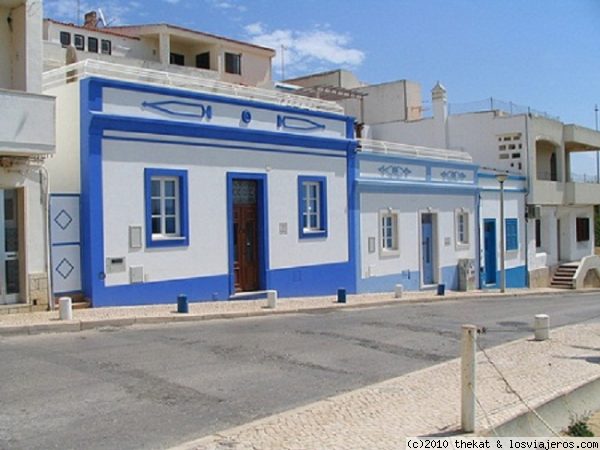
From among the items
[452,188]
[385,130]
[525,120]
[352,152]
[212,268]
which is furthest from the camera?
[385,130]

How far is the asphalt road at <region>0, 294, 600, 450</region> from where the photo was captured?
6.48 meters

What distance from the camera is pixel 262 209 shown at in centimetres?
1822

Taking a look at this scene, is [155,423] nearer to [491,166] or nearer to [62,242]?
[62,242]

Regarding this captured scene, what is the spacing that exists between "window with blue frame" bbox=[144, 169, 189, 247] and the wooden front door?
1922 millimetres

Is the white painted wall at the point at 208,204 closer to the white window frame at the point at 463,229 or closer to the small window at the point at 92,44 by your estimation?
the white window frame at the point at 463,229

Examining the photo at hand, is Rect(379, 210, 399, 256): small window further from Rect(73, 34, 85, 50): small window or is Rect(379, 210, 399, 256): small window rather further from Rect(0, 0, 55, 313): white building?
Rect(73, 34, 85, 50): small window

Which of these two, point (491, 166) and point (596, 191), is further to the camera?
point (596, 191)

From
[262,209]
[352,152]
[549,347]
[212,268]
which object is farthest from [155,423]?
[352,152]

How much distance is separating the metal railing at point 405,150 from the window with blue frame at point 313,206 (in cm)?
251

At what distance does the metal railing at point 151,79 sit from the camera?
48.8 ft

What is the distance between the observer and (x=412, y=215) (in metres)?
24.0

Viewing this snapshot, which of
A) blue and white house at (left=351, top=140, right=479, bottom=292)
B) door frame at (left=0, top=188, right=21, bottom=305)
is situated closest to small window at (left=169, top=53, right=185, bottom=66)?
blue and white house at (left=351, top=140, right=479, bottom=292)

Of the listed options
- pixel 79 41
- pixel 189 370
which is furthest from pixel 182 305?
pixel 79 41

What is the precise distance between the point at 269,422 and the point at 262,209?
11.9 metres
